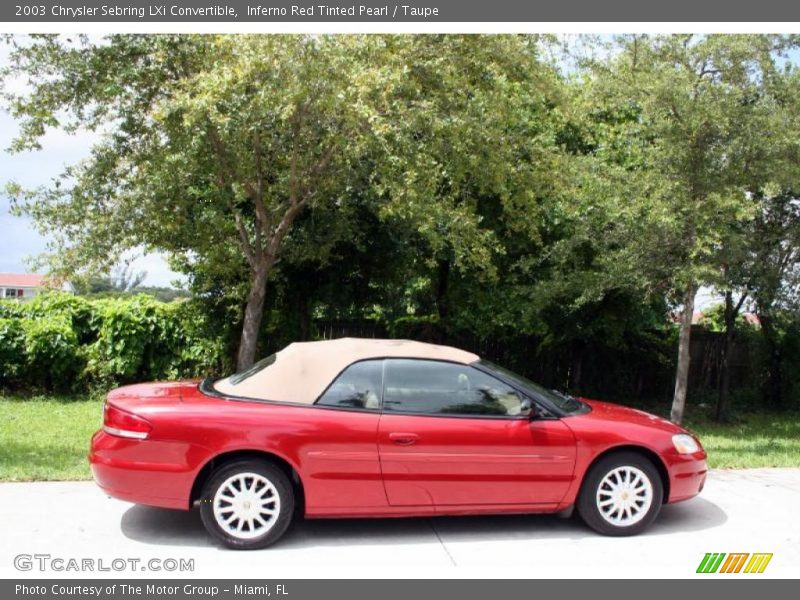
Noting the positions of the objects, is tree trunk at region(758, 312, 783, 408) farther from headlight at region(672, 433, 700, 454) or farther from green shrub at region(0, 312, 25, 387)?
green shrub at region(0, 312, 25, 387)

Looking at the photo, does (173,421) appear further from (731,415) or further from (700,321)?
(700,321)

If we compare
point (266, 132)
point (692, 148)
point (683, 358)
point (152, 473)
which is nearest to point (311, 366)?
point (152, 473)

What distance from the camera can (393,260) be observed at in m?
13.1

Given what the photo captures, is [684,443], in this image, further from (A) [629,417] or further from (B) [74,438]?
(B) [74,438]

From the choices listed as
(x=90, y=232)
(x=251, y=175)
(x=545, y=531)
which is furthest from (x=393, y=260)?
(x=545, y=531)

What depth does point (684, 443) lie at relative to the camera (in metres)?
5.96

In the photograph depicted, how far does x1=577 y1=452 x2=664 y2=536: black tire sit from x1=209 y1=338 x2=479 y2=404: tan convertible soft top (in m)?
1.28

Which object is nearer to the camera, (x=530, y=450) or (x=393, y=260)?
(x=530, y=450)

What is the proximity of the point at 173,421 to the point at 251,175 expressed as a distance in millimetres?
5566

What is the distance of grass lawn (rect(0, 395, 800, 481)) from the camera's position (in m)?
7.44

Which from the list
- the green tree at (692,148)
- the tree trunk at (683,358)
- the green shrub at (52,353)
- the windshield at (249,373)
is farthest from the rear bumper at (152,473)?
the green shrub at (52,353)

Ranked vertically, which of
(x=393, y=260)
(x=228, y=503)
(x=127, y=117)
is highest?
(x=127, y=117)

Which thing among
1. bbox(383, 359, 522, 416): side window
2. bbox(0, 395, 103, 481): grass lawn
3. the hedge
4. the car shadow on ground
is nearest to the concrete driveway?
the car shadow on ground

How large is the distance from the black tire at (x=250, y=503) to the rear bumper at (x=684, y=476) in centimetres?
289
